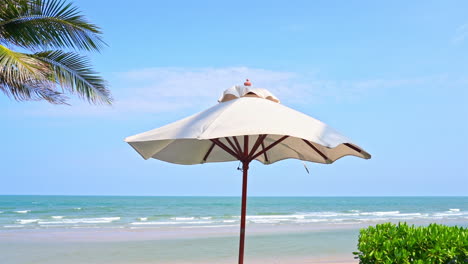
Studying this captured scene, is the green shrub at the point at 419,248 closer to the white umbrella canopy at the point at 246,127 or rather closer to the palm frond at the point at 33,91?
the white umbrella canopy at the point at 246,127

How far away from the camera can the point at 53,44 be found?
8.66 metres

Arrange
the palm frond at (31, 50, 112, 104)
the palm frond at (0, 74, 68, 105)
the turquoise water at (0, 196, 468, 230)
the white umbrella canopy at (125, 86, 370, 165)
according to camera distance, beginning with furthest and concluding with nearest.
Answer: the turquoise water at (0, 196, 468, 230)
the palm frond at (31, 50, 112, 104)
the palm frond at (0, 74, 68, 105)
the white umbrella canopy at (125, 86, 370, 165)

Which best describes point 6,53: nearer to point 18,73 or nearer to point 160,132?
point 18,73

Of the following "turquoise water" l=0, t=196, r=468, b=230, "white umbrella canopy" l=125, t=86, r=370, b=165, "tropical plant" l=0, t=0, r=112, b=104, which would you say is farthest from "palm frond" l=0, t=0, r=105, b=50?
"turquoise water" l=0, t=196, r=468, b=230

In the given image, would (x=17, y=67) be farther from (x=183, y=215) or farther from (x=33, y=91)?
(x=183, y=215)

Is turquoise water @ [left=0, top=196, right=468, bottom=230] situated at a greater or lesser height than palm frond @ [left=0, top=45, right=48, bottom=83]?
lesser

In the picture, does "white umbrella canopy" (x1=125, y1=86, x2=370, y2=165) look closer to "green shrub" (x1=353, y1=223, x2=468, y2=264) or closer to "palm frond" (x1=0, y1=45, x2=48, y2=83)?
"green shrub" (x1=353, y1=223, x2=468, y2=264)

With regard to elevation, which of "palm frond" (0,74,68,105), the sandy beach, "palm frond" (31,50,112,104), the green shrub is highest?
"palm frond" (31,50,112,104)

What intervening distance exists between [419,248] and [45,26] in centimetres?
695

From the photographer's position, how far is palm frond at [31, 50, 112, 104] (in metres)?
8.59

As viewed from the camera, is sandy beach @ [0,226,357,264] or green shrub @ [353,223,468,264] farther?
sandy beach @ [0,226,357,264]

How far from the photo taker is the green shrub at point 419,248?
4.00 metres

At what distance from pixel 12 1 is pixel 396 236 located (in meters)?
7.11

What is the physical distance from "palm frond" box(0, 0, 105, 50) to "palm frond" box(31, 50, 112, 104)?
20 cm
